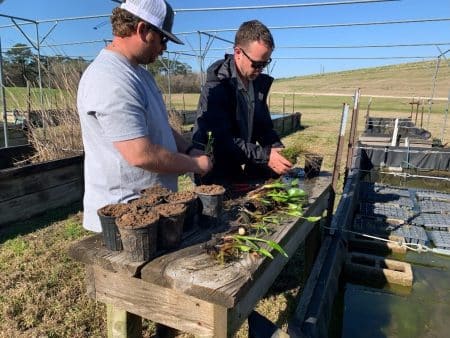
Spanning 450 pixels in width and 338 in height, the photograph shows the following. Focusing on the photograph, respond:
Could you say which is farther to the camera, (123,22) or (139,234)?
(123,22)

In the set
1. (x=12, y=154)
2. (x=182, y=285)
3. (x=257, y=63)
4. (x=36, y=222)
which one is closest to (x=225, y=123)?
(x=257, y=63)

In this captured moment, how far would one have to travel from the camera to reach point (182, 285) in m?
1.30

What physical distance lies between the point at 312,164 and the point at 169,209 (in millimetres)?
1656

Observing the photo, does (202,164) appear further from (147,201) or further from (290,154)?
(290,154)

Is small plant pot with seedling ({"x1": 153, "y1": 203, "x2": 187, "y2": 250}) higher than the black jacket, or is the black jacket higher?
the black jacket

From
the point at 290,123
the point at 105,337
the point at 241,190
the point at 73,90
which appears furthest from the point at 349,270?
the point at 290,123

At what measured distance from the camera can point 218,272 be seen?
4.42ft

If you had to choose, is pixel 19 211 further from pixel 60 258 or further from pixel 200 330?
pixel 200 330

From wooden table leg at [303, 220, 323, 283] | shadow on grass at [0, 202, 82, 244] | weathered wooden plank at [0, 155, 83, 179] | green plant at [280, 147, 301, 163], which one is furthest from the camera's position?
weathered wooden plank at [0, 155, 83, 179]

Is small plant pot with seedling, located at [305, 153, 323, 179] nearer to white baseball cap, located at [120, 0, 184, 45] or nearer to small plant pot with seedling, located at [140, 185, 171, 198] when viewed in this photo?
small plant pot with seedling, located at [140, 185, 171, 198]

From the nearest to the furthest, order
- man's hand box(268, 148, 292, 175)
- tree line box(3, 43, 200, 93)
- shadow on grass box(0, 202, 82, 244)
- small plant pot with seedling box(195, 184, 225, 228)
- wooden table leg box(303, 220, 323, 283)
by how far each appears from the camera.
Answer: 1. small plant pot with seedling box(195, 184, 225, 228)
2. man's hand box(268, 148, 292, 175)
3. wooden table leg box(303, 220, 323, 283)
4. shadow on grass box(0, 202, 82, 244)
5. tree line box(3, 43, 200, 93)

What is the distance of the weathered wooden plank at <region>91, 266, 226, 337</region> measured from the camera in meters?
1.36

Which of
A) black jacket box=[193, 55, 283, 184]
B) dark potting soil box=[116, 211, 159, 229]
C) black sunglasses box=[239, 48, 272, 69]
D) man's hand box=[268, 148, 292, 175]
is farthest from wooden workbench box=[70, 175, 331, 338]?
black sunglasses box=[239, 48, 272, 69]

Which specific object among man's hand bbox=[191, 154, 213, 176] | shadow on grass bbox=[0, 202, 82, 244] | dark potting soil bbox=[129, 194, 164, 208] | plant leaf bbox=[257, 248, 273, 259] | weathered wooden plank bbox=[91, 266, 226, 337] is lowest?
shadow on grass bbox=[0, 202, 82, 244]
